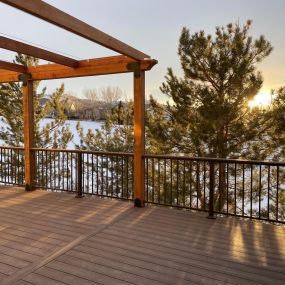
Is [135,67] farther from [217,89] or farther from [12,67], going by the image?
[217,89]

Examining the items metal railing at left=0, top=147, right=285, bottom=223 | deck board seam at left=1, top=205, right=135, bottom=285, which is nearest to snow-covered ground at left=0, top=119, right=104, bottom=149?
metal railing at left=0, top=147, right=285, bottom=223

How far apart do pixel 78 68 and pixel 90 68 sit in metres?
0.30

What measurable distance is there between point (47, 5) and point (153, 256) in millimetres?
2718

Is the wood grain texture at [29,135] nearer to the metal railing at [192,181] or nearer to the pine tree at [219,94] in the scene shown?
the metal railing at [192,181]

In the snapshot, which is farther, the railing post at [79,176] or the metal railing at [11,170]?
the metal railing at [11,170]

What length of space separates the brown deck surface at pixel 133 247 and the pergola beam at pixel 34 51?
8.10ft

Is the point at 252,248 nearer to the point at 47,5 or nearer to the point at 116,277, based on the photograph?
the point at 116,277

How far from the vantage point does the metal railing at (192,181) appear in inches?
173

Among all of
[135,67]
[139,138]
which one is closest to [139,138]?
[139,138]

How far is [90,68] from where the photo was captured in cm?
505

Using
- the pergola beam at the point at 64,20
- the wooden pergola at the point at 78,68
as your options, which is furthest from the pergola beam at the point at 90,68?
the pergola beam at the point at 64,20

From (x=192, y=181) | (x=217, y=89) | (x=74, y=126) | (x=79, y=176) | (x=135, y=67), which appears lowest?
(x=192, y=181)

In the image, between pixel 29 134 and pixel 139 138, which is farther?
pixel 29 134

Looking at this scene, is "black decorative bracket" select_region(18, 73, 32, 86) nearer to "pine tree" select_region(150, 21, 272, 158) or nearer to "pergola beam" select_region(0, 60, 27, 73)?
"pergola beam" select_region(0, 60, 27, 73)
